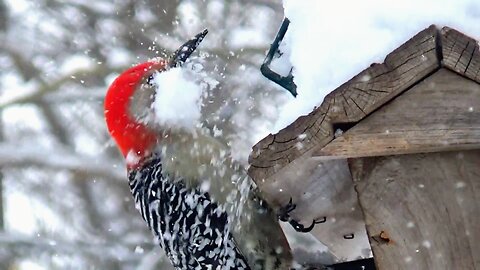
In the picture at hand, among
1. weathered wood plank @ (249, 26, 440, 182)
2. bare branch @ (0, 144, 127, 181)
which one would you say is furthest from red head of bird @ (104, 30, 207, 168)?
bare branch @ (0, 144, 127, 181)

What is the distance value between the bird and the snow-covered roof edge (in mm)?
586

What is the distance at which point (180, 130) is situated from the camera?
3031 millimetres

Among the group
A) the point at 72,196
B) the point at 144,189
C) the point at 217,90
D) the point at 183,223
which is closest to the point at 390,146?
the point at 183,223

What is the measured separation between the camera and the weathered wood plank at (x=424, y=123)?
177 centimetres

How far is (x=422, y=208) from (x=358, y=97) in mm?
356

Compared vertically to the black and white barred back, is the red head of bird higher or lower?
higher

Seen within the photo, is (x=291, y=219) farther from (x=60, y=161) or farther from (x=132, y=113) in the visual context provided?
(x=60, y=161)

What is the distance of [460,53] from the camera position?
1716 millimetres

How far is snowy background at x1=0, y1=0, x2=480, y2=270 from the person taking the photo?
6.07 metres

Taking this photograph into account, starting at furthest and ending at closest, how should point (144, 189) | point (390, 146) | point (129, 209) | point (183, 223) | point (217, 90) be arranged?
1. point (129, 209)
2. point (217, 90)
3. point (144, 189)
4. point (183, 223)
5. point (390, 146)

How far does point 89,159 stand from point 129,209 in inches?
22.4

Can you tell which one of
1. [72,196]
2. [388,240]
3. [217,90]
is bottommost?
[388,240]

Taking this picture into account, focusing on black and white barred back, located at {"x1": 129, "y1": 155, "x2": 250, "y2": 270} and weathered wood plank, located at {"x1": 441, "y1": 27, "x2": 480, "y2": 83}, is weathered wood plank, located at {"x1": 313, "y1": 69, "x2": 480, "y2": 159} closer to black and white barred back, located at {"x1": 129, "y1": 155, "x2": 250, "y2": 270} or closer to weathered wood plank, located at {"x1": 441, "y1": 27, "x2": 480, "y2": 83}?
weathered wood plank, located at {"x1": 441, "y1": 27, "x2": 480, "y2": 83}

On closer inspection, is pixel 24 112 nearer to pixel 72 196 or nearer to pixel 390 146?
pixel 72 196
